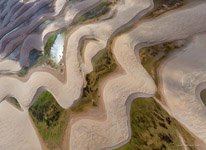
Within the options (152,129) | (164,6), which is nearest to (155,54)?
(164,6)

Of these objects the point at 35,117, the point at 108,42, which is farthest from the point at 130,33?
the point at 35,117

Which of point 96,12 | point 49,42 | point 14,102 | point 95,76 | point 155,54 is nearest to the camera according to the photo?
point 155,54

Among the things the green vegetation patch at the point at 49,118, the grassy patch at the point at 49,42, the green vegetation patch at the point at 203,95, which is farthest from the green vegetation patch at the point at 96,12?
the green vegetation patch at the point at 203,95

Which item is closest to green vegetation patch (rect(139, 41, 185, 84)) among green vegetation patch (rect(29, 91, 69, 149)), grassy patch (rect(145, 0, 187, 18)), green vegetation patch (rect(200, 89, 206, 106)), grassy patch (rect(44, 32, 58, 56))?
green vegetation patch (rect(200, 89, 206, 106))

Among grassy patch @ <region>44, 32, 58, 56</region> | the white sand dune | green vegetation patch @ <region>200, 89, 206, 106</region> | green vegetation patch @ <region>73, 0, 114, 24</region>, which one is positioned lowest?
green vegetation patch @ <region>200, 89, 206, 106</region>

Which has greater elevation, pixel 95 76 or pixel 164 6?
pixel 95 76

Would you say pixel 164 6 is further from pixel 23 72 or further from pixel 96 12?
pixel 23 72

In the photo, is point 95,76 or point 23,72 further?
point 23,72

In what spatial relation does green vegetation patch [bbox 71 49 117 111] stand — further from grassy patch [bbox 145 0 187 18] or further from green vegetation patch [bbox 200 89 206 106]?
green vegetation patch [bbox 200 89 206 106]
